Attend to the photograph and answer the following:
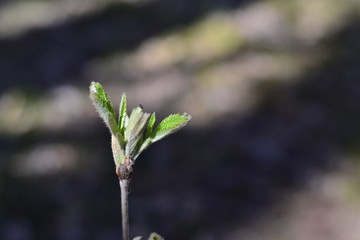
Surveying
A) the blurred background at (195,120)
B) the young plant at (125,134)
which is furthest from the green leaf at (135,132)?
the blurred background at (195,120)

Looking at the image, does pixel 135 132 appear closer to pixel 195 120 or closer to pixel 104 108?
pixel 104 108

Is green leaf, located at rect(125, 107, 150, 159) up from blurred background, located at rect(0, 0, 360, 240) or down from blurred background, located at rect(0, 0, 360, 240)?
down

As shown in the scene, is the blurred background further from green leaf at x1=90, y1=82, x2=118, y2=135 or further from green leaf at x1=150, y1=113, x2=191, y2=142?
green leaf at x1=90, y1=82, x2=118, y2=135

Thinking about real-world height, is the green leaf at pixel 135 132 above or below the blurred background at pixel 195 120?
below

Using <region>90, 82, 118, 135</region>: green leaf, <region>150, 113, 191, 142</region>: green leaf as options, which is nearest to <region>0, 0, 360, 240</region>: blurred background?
<region>150, 113, 191, 142</region>: green leaf

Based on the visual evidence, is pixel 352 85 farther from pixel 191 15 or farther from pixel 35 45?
pixel 35 45

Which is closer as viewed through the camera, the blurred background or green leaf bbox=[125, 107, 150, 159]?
green leaf bbox=[125, 107, 150, 159]

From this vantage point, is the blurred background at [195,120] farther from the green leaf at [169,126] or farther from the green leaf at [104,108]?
the green leaf at [104,108]

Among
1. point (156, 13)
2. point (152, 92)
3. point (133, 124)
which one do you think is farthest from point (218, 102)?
point (133, 124)
